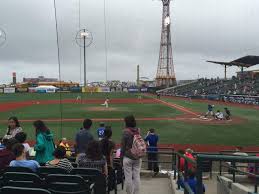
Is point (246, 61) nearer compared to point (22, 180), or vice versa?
point (22, 180)

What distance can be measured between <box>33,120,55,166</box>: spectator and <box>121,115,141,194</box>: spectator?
151cm

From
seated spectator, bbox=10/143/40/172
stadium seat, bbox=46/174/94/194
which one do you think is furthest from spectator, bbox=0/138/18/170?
stadium seat, bbox=46/174/94/194

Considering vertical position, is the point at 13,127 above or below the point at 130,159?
above

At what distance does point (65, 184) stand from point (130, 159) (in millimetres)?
2365

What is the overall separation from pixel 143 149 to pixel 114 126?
21.4 metres

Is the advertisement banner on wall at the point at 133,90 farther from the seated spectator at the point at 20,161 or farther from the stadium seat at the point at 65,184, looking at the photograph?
the stadium seat at the point at 65,184

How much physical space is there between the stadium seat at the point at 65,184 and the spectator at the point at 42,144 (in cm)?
253

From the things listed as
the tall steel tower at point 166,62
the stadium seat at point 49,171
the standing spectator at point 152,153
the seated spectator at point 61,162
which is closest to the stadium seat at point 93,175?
the seated spectator at point 61,162

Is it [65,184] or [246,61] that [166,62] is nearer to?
[246,61]

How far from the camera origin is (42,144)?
8.14m

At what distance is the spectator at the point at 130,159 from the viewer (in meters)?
7.66

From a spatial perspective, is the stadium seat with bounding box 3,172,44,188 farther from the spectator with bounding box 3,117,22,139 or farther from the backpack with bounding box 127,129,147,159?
the spectator with bounding box 3,117,22,139

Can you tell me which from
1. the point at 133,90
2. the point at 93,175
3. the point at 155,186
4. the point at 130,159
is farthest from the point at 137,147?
the point at 133,90

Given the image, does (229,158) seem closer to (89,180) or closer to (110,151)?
(89,180)
